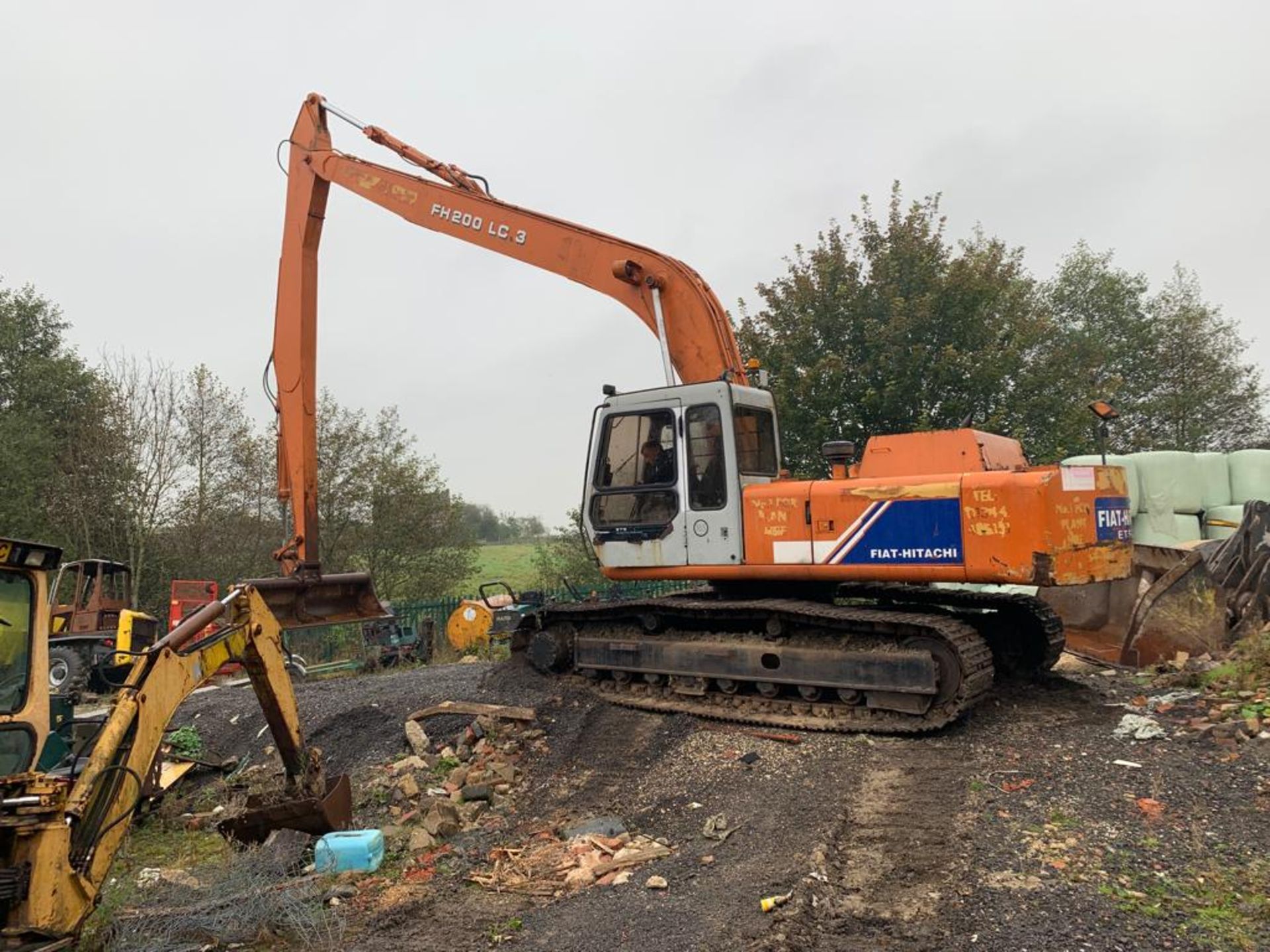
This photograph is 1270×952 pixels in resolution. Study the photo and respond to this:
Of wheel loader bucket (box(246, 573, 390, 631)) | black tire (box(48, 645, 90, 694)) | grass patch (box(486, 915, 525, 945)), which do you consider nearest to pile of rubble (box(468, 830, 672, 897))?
grass patch (box(486, 915, 525, 945))

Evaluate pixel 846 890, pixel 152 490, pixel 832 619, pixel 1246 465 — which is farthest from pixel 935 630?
pixel 152 490

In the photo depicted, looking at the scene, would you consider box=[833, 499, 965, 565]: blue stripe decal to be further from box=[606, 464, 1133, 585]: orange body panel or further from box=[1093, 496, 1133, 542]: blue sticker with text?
box=[1093, 496, 1133, 542]: blue sticker with text

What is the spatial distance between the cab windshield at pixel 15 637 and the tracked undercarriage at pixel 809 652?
4.97 m

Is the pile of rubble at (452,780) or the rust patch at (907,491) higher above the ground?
the rust patch at (907,491)

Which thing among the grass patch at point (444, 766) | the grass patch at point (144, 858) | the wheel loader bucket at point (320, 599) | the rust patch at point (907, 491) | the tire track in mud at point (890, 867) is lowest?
the grass patch at point (144, 858)

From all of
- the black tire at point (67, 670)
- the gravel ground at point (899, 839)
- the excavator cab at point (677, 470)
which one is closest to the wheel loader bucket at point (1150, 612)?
the gravel ground at point (899, 839)

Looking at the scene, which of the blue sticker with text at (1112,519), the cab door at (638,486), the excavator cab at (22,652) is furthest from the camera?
the cab door at (638,486)

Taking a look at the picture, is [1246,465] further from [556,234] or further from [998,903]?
[998,903]

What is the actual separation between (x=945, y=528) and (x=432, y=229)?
20.6 ft

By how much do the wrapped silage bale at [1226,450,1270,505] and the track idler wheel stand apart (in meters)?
11.9

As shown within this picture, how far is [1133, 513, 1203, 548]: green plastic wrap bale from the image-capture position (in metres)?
13.8

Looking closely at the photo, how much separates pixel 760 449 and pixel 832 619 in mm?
1711

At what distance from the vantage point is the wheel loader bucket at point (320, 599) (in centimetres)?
757

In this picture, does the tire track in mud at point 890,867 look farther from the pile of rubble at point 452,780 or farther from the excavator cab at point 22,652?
the excavator cab at point 22,652
